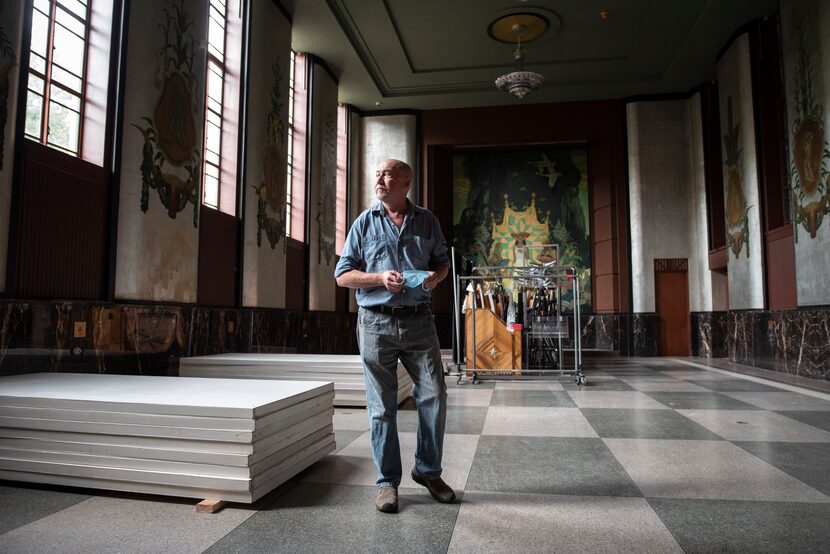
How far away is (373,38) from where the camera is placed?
1227 cm

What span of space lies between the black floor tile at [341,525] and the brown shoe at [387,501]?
26 millimetres

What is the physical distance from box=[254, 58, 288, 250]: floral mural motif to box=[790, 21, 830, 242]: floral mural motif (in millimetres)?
8695

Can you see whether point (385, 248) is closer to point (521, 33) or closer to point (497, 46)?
point (521, 33)

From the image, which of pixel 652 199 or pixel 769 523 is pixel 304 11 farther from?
pixel 769 523

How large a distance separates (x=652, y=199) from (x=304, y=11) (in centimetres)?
982

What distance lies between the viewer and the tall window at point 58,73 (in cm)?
516

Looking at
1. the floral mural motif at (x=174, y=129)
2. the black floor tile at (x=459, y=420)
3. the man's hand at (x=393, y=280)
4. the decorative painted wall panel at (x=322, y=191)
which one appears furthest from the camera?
the decorative painted wall panel at (x=322, y=191)

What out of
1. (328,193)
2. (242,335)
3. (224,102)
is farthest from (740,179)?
(242,335)

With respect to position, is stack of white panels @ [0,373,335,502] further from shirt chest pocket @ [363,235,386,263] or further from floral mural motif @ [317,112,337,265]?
floral mural motif @ [317,112,337,265]

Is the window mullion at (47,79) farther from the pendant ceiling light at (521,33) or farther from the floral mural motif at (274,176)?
the pendant ceiling light at (521,33)

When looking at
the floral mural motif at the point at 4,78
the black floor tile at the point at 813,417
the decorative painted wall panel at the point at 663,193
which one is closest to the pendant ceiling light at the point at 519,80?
the decorative painted wall panel at the point at 663,193

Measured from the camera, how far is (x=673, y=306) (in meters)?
14.4

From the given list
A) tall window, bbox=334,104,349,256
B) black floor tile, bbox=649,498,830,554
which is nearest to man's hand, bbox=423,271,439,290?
black floor tile, bbox=649,498,830,554

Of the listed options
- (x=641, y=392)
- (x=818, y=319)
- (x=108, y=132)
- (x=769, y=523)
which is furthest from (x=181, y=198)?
(x=818, y=319)
